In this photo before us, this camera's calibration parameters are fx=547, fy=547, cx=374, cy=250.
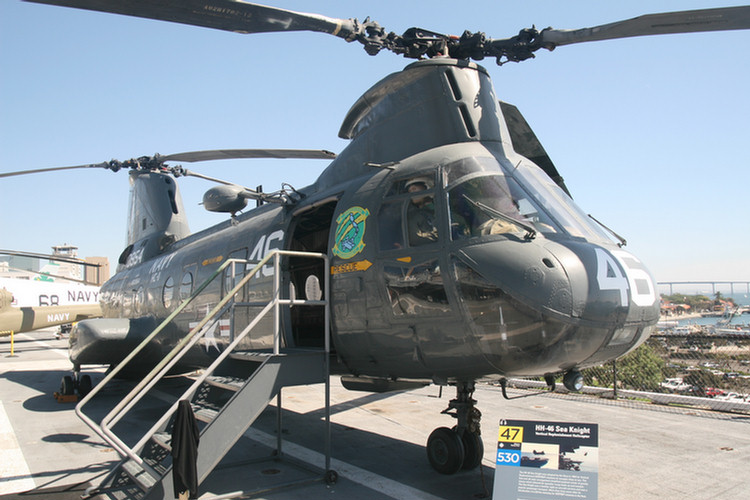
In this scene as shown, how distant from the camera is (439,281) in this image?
19.0ft

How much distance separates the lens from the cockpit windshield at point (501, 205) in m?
5.75

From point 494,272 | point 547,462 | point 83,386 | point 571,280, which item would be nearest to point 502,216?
point 494,272

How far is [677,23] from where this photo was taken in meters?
5.32

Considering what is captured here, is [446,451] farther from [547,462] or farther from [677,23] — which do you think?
[677,23]

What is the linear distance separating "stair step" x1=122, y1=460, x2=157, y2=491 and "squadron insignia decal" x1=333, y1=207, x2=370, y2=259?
3.31 meters

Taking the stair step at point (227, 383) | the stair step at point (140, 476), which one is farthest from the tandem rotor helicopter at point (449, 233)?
the stair step at point (140, 476)

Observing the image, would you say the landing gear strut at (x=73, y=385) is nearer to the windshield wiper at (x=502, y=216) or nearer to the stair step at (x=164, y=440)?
the stair step at (x=164, y=440)

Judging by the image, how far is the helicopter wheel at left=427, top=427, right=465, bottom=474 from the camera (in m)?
6.98

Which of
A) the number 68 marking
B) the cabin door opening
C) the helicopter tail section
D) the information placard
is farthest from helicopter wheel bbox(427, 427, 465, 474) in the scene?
the helicopter tail section

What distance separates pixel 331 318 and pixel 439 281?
1.95 metres

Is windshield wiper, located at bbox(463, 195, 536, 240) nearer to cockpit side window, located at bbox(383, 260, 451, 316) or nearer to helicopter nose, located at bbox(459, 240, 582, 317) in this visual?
helicopter nose, located at bbox(459, 240, 582, 317)

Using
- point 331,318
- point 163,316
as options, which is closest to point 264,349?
point 331,318

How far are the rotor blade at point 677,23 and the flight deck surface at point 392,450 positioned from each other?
16.4 feet

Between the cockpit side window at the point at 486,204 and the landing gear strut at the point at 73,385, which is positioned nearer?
the cockpit side window at the point at 486,204
